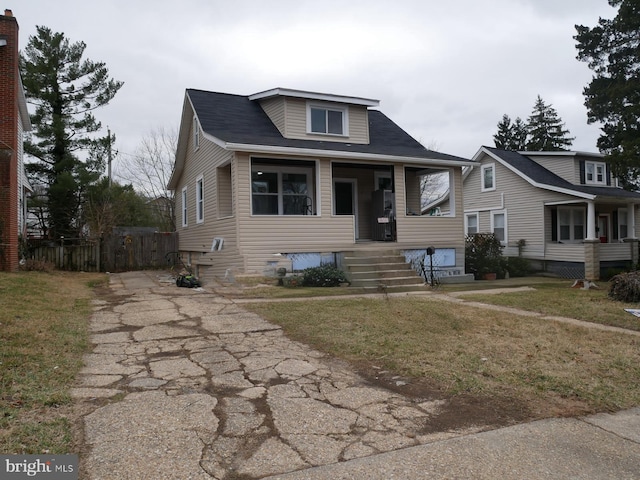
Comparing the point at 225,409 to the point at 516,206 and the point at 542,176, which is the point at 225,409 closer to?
the point at 516,206

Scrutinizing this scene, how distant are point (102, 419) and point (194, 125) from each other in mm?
15470

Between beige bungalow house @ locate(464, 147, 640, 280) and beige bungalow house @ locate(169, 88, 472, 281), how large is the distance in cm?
632

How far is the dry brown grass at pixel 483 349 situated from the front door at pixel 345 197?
7820 millimetres

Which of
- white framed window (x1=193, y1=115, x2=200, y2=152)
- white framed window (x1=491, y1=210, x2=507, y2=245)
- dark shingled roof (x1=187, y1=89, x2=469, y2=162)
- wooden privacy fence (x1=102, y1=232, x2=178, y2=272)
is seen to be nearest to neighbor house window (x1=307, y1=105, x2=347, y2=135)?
dark shingled roof (x1=187, y1=89, x2=469, y2=162)

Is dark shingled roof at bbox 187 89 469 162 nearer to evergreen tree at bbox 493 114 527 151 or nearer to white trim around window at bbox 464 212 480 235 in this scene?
white trim around window at bbox 464 212 480 235

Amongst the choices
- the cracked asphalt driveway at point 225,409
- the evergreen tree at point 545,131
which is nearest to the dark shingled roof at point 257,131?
the cracked asphalt driveway at point 225,409

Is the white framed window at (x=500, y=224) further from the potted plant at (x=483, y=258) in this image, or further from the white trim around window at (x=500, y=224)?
the potted plant at (x=483, y=258)

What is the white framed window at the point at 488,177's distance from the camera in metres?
23.6

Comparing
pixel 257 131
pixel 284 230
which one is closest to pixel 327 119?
pixel 257 131

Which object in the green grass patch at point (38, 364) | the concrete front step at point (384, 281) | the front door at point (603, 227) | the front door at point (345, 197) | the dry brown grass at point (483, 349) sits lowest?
the dry brown grass at point (483, 349)

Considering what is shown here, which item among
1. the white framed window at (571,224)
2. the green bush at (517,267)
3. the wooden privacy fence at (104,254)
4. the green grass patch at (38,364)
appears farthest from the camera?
the white framed window at (571,224)

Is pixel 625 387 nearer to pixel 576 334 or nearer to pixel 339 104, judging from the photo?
pixel 576 334

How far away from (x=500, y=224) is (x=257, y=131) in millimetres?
14401

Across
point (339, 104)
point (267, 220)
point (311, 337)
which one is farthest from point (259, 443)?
point (339, 104)
